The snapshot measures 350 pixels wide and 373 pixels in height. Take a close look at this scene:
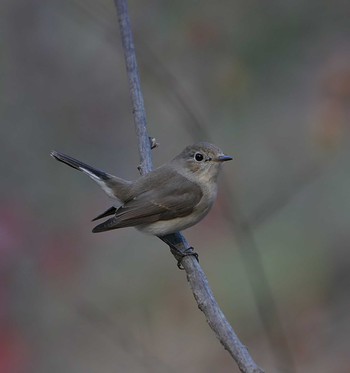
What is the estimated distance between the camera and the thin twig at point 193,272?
2211mm

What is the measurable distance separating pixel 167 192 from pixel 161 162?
405 cm

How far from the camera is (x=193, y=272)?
9.81 feet

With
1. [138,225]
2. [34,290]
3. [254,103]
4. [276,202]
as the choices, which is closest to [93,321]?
[34,290]

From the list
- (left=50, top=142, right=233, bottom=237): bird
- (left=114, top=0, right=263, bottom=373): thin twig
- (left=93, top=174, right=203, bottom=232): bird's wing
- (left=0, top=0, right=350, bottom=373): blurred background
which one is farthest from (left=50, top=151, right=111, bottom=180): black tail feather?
(left=0, top=0, right=350, bottom=373): blurred background

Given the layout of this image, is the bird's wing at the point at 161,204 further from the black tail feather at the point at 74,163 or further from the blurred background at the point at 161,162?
the blurred background at the point at 161,162

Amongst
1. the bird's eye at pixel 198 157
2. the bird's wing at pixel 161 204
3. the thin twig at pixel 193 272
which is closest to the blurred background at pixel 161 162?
the bird's eye at pixel 198 157

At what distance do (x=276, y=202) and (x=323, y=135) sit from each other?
100 centimetres

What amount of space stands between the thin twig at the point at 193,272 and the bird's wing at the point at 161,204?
6.8 inches

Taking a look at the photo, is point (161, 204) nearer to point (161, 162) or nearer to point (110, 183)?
point (110, 183)

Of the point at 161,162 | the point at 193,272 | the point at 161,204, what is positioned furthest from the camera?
the point at 161,162

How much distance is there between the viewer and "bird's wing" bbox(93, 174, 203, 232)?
12.9 feet

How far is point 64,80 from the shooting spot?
8.13m

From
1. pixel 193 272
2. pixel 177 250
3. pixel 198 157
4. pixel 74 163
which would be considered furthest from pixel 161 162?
pixel 193 272

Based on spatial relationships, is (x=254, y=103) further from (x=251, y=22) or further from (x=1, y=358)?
(x=1, y=358)
